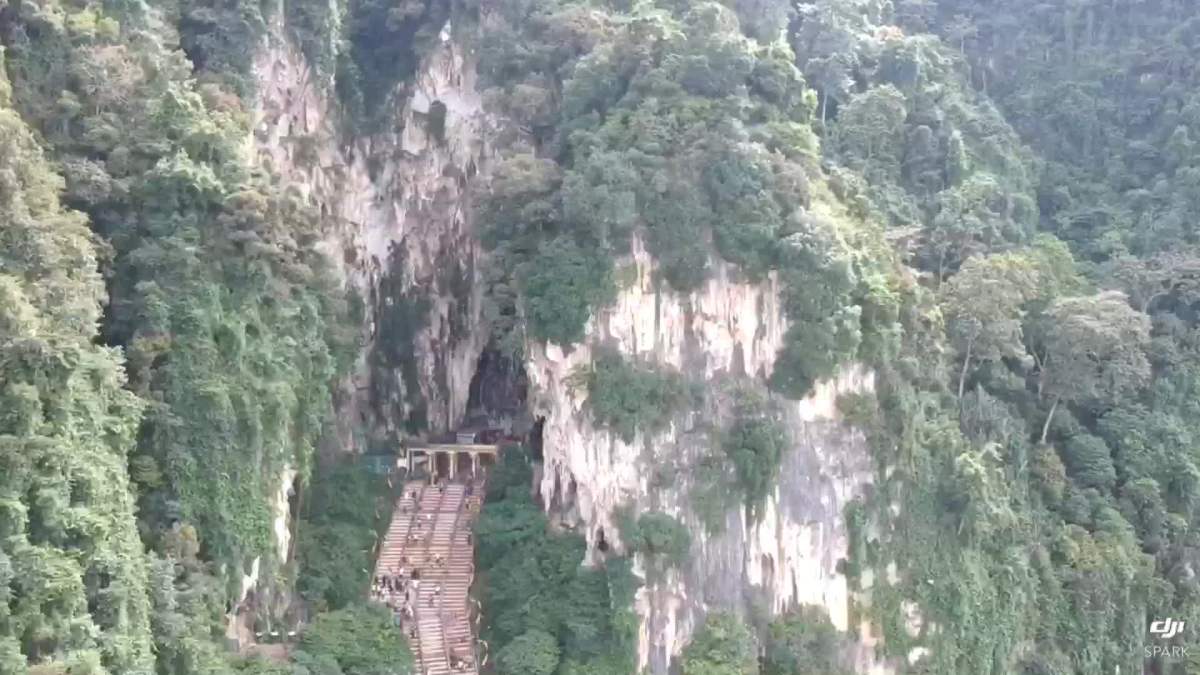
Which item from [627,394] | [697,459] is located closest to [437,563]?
[627,394]

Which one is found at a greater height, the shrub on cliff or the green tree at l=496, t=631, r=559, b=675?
the shrub on cliff

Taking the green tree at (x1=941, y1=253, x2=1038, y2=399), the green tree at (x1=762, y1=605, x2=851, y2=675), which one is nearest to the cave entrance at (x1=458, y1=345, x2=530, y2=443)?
the green tree at (x1=762, y1=605, x2=851, y2=675)

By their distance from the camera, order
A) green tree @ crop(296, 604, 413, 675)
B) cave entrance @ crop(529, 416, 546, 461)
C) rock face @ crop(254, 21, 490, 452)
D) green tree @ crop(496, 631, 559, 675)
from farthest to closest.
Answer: rock face @ crop(254, 21, 490, 452)
cave entrance @ crop(529, 416, 546, 461)
green tree @ crop(496, 631, 559, 675)
green tree @ crop(296, 604, 413, 675)

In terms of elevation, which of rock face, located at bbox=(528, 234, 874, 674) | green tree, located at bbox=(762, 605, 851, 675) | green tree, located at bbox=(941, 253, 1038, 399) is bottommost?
green tree, located at bbox=(762, 605, 851, 675)

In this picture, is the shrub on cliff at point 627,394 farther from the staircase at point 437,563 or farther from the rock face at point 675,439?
the staircase at point 437,563

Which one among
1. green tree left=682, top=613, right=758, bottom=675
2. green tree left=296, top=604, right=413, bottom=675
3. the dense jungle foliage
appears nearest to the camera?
the dense jungle foliage

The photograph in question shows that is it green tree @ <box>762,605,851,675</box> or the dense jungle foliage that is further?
green tree @ <box>762,605,851,675</box>

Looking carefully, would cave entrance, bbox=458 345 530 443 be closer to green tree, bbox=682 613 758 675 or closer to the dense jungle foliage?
the dense jungle foliage

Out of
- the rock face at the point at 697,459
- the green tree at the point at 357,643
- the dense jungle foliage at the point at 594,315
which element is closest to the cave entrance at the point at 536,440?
the dense jungle foliage at the point at 594,315
